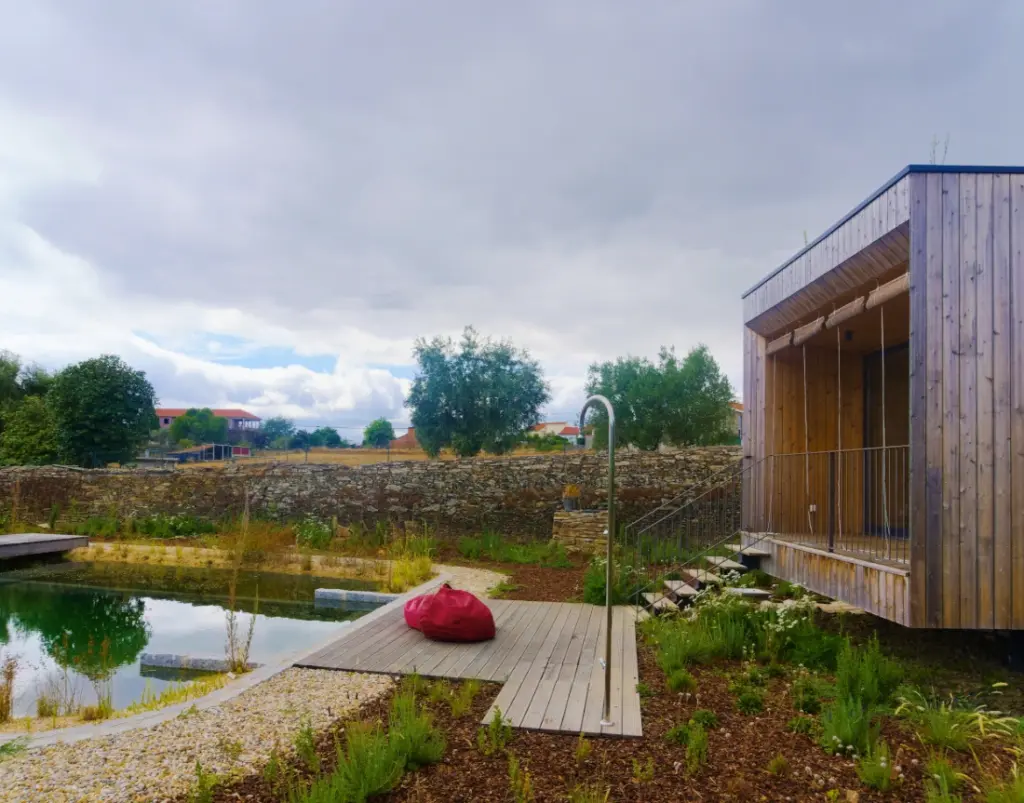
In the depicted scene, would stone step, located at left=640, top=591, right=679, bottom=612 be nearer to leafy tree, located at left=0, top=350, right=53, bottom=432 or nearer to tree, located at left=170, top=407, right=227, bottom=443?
leafy tree, located at left=0, top=350, right=53, bottom=432

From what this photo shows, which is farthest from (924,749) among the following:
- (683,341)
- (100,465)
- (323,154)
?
(683,341)

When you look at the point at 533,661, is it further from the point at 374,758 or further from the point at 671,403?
the point at 671,403

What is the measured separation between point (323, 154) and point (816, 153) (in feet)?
21.7

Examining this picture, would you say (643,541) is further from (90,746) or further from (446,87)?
A: (90,746)

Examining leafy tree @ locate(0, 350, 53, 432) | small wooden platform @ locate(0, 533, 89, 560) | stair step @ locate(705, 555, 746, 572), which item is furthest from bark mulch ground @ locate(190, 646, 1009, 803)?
leafy tree @ locate(0, 350, 53, 432)

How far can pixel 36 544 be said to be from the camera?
39.2 feet

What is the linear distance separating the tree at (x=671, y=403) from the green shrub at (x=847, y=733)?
22139mm

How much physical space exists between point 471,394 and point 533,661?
16998mm

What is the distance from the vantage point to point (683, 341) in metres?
27.8

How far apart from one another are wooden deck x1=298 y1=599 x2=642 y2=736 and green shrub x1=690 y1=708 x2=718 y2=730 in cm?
33

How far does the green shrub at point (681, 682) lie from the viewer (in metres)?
4.57

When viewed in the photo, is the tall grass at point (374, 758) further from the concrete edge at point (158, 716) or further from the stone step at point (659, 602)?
the stone step at point (659, 602)

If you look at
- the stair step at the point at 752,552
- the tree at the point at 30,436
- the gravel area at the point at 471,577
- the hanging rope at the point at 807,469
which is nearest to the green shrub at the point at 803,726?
the stair step at the point at 752,552

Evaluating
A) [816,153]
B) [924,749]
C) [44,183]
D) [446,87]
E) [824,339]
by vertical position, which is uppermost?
[446,87]
